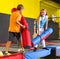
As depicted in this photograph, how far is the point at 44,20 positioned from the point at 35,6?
5.29 meters

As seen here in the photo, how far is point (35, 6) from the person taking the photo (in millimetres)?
10508

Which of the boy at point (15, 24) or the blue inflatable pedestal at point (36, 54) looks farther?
the boy at point (15, 24)

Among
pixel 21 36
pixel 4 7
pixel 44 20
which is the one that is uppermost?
pixel 4 7

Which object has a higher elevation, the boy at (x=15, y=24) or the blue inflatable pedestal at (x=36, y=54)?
the boy at (x=15, y=24)

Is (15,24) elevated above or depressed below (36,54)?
above

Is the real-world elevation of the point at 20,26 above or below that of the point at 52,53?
above

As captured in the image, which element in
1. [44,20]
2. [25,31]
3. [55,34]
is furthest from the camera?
[55,34]

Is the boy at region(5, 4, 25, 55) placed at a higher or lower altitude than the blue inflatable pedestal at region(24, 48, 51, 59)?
higher

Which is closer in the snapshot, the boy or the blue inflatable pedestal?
the blue inflatable pedestal

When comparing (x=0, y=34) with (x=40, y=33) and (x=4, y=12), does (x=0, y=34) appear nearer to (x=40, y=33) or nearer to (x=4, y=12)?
(x=4, y=12)

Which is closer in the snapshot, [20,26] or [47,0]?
[20,26]

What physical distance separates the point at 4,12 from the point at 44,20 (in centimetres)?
326

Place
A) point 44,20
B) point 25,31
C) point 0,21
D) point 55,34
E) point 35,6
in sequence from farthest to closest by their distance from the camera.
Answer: point 55,34
point 35,6
point 0,21
point 44,20
point 25,31

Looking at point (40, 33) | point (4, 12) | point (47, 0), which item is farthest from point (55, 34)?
point (40, 33)
